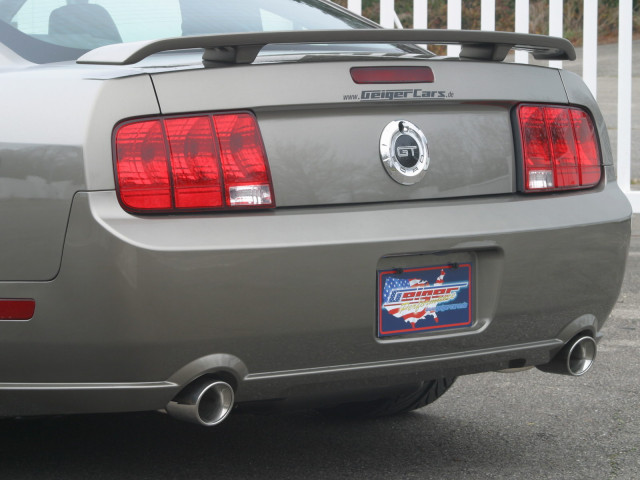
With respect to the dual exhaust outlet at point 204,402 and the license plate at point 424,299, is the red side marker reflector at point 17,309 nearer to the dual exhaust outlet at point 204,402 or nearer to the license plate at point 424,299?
the dual exhaust outlet at point 204,402

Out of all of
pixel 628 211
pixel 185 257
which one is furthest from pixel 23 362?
pixel 628 211

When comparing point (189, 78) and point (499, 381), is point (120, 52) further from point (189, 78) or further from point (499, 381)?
point (499, 381)

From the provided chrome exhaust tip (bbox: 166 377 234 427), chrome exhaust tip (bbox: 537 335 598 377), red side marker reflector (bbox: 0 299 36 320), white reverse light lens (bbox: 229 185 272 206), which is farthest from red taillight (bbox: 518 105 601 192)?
red side marker reflector (bbox: 0 299 36 320)

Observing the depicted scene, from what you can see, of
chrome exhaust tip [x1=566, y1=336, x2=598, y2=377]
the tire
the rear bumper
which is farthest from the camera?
the tire

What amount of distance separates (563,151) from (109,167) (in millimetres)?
1329

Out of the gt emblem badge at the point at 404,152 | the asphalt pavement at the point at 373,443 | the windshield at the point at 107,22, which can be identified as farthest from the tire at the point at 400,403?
the windshield at the point at 107,22

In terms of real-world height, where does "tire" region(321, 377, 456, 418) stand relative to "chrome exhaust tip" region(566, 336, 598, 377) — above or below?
below

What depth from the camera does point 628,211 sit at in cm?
343

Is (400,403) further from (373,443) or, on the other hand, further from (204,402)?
(204,402)

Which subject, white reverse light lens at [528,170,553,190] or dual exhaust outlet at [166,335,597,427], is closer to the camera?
dual exhaust outlet at [166,335,597,427]

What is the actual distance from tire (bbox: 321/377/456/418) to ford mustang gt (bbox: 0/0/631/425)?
54 centimetres

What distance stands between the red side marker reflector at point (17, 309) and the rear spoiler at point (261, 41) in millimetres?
590

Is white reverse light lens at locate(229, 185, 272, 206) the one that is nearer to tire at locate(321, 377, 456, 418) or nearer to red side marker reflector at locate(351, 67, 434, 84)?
red side marker reflector at locate(351, 67, 434, 84)

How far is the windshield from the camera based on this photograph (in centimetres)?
321
